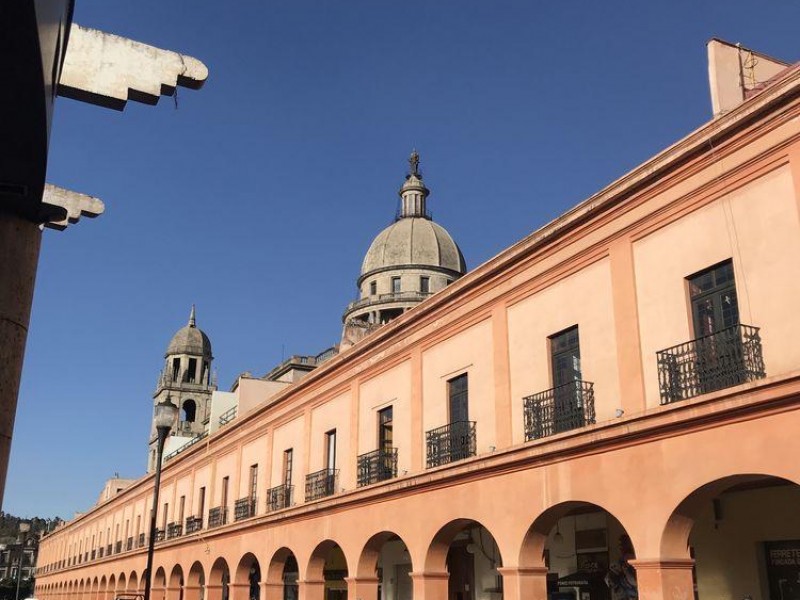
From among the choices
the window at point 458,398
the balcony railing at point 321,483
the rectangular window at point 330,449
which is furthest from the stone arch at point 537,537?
the rectangular window at point 330,449

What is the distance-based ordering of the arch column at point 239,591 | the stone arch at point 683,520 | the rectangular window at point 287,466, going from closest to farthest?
the stone arch at point 683,520 < the rectangular window at point 287,466 < the arch column at point 239,591

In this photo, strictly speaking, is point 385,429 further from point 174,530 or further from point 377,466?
point 174,530

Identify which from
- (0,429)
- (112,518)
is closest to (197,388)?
(112,518)

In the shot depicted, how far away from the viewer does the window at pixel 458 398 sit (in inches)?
686

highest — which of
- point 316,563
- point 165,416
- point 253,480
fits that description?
point 253,480

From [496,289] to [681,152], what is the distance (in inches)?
197

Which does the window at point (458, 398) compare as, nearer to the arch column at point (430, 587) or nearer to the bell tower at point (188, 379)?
the arch column at point (430, 587)

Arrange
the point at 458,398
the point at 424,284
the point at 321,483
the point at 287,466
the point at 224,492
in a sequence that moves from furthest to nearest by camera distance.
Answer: the point at 424,284 → the point at 224,492 → the point at 287,466 → the point at 321,483 → the point at 458,398

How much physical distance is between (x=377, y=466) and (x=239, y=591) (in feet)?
32.2

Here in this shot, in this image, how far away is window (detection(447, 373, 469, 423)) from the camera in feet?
57.2

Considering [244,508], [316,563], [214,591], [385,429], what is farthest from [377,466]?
[214,591]

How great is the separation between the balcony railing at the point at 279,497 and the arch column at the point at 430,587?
8215 mm

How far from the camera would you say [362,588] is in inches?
755

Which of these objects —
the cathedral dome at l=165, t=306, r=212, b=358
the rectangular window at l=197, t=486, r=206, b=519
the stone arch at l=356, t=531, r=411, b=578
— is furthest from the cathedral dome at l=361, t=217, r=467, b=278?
the stone arch at l=356, t=531, r=411, b=578
